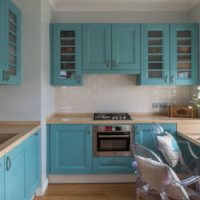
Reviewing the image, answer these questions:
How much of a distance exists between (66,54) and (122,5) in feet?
3.74

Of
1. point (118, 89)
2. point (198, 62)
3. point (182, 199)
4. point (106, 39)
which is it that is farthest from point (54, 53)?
point (182, 199)

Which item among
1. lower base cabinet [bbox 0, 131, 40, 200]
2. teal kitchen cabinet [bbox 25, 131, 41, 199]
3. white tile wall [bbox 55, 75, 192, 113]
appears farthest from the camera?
white tile wall [bbox 55, 75, 192, 113]

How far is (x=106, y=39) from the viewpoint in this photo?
12.4 feet

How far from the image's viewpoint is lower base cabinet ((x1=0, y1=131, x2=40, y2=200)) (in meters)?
2.06

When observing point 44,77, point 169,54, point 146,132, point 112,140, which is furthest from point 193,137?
point 44,77

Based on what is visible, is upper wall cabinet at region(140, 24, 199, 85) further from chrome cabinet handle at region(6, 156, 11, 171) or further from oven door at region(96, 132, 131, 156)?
chrome cabinet handle at region(6, 156, 11, 171)

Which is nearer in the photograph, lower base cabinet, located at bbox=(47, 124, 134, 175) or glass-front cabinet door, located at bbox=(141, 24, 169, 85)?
lower base cabinet, located at bbox=(47, 124, 134, 175)

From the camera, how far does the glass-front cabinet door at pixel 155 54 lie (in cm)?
380

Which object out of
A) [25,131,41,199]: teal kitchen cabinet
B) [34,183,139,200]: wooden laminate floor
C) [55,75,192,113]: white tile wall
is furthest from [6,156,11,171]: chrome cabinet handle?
[55,75,192,113]: white tile wall

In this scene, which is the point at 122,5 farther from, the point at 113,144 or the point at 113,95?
the point at 113,144

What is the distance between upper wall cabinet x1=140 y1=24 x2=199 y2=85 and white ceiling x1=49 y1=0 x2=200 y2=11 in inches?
16.0

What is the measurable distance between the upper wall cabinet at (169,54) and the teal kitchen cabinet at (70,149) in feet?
Answer: 3.72

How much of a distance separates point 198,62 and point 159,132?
138 cm

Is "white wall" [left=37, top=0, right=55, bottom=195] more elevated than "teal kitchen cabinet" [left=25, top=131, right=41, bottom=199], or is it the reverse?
"white wall" [left=37, top=0, right=55, bottom=195]
